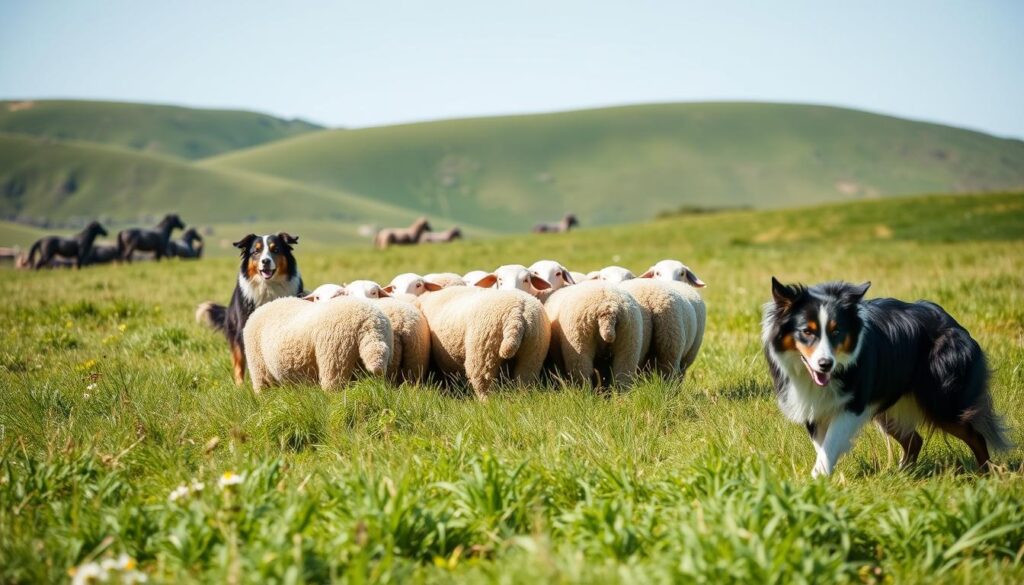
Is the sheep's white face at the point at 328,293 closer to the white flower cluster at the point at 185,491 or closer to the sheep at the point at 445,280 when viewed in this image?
the sheep at the point at 445,280

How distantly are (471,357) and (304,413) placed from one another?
1396 millimetres

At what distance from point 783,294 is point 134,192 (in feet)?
384

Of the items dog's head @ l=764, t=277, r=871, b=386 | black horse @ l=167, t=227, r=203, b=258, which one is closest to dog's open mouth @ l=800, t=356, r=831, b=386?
dog's head @ l=764, t=277, r=871, b=386

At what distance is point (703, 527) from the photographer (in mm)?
3100

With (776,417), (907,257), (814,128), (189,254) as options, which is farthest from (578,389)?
(814,128)

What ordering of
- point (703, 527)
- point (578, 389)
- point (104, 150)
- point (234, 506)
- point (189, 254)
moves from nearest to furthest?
point (703, 527) < point (234, 506) < point (578, 389) < point (189, 254) < point (104, 150)

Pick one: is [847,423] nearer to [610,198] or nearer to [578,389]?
[578,389]

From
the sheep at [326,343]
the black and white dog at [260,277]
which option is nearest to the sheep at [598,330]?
the sheep at [326,343]

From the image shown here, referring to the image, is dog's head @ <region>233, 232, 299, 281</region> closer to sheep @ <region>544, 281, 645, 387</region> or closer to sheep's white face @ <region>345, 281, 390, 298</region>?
sheep's white face @ <region>345, 281, 390, 298</region>

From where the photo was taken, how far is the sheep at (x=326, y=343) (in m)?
5.98

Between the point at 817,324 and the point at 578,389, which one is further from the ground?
the point at 817,324

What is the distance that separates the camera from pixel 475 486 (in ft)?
11.9

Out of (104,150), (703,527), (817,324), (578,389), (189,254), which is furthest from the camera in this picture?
(104,150)

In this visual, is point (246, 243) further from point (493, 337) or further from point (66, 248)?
point (66, 248)
